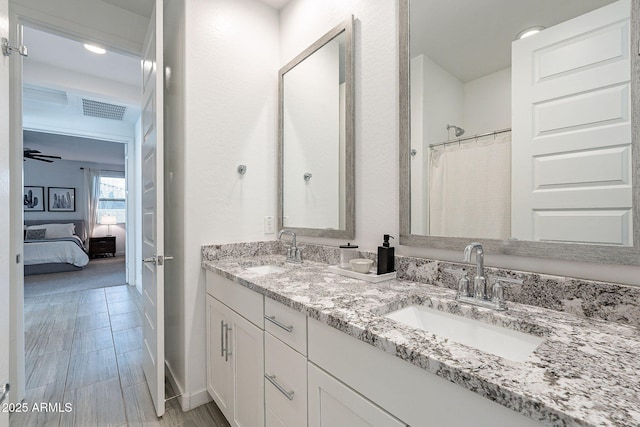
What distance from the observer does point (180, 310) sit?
1.82m

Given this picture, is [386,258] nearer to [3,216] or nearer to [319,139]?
[319,139]

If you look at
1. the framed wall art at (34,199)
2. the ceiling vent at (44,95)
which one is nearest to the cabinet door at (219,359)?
the ceiling vent at (44,95)

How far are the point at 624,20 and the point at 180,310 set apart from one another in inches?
89.1

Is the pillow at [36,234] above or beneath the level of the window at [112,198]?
beneath

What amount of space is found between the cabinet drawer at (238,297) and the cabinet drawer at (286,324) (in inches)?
2.3

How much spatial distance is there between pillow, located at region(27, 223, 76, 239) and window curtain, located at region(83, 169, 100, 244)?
22.8 inches

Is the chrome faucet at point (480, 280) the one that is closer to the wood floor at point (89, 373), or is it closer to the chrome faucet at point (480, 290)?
the chrome faucet at point (480, 290)

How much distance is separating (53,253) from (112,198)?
289 cm

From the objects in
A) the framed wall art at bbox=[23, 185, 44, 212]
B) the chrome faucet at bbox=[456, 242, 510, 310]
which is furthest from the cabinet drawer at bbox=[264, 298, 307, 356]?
the framed wall art at bbox=[23, 185, 44, 212]

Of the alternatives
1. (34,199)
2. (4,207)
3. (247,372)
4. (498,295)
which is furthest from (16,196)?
(34,199)

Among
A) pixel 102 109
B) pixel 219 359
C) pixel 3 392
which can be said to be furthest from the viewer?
pixel 102 109

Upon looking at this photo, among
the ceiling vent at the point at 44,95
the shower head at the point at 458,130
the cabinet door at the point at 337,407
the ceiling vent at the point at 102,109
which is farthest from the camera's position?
the ceiling vent at the point at 102,109

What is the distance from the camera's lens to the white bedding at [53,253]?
17.2 ft

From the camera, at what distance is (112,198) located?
8008 mm
